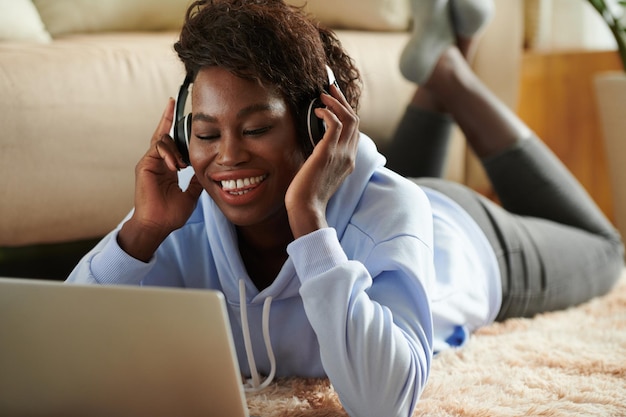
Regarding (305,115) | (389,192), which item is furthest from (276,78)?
(389,192)

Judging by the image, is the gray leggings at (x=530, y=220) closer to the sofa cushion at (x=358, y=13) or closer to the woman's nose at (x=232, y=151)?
the sofa cushion at (x=358, y=13)

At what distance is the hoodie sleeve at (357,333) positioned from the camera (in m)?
1.00

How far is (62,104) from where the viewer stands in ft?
5.16

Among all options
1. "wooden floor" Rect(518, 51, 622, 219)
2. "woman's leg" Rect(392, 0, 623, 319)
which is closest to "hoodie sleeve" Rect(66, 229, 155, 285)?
"woman's leg" Rect(392, 0, 623, 319)

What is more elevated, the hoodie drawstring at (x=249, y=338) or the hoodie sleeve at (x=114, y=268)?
the hoodie sleeve at (x=114, y=268)

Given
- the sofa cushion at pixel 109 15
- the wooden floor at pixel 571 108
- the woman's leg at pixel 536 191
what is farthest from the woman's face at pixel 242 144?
the wooden floor at pixel 571 108

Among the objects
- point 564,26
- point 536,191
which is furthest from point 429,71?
point 564,26

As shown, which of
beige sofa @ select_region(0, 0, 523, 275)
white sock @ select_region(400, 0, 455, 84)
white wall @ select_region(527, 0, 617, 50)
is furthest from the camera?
white wall @ select_region(527, 0, 617, 50)

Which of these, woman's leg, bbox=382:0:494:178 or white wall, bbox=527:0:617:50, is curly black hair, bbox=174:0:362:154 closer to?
woman's leg, bbox=382:0:494:178

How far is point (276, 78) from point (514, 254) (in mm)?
681

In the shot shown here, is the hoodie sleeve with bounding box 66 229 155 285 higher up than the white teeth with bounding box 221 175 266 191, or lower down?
lower down

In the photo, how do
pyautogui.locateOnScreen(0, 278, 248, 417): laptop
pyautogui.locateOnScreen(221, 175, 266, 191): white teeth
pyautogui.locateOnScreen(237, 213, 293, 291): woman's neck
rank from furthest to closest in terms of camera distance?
pyautogui.locateOnScreen(237, 213, 293, 291): woman's neck, pyautogui.locateOnScreen(221, 175, 266, 191): white teeth, pyautogui.locateOnScreen(0, 278, 248, 417): laptop

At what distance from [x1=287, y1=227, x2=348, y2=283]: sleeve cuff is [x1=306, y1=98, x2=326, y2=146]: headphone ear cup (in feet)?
0.43

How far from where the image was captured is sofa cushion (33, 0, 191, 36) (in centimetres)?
197
